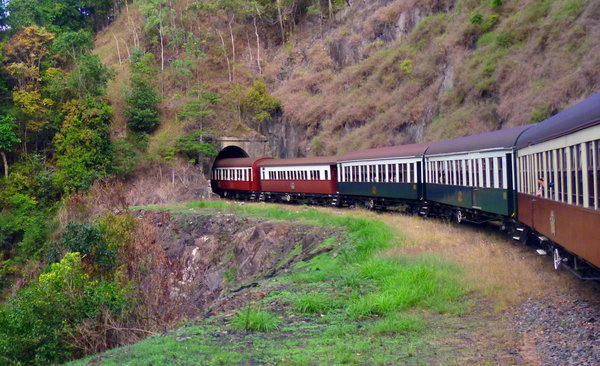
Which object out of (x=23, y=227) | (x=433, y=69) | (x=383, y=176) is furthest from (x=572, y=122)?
(x=23, y=227)

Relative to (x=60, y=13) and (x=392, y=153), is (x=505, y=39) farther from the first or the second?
(x=60, y=13)

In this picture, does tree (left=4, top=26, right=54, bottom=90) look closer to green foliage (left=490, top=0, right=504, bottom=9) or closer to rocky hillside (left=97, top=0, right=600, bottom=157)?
rocky hillside (left=97, top=0, right=600, bottom=157)

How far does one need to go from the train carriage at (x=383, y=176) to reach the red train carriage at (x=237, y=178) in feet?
33.2

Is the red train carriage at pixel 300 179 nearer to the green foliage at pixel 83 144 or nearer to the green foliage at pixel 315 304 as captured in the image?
the green foliage at pixel 83 144

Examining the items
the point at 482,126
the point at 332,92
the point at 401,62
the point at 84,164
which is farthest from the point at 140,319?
the point at 332,92

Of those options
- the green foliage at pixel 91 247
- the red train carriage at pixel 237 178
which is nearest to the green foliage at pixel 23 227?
the red train carriage at pixel 237 178

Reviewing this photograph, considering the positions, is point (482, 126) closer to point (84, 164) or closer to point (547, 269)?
point (547, 269)

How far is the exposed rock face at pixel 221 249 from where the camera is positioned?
20797 millimetres

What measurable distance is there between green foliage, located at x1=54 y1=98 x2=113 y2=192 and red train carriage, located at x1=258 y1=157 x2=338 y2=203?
1116 cm

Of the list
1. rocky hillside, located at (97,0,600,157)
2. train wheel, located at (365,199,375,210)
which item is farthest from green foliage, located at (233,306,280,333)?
rocky hillside, located at (97,0,600,157)

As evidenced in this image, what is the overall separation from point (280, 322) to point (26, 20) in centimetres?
4972

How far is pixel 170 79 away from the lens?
5534 centimetres

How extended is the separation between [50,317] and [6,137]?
3185 cm

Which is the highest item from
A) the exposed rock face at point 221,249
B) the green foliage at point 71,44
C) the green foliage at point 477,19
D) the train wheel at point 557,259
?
the green foliage at point 71,44
